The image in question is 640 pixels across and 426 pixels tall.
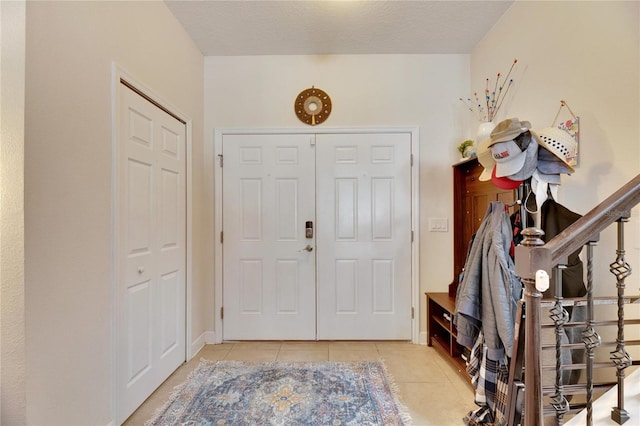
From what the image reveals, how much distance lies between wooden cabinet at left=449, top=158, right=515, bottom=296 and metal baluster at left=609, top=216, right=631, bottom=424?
1231 millimetres

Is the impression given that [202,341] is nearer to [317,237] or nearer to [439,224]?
[317,237]

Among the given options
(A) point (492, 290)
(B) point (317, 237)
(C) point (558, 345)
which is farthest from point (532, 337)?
(B) point (317, 237)

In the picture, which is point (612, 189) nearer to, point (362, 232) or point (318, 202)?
point (362, 232)

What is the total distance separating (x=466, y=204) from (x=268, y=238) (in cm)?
179

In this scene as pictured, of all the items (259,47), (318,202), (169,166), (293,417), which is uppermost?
(259,47)

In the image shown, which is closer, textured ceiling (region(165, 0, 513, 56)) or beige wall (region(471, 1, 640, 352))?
beige wall (region(471, 1, 640, 352))

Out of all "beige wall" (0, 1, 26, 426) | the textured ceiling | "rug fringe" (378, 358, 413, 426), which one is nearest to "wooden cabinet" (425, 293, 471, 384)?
"rug fringe" (378, 358, 413, 426)

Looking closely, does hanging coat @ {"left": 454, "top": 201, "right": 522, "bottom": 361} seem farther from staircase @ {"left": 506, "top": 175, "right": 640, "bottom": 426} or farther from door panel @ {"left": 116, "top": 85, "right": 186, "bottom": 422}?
door panel @ {"left": 116, "top": 85, "right": 186, "bottom": 422}

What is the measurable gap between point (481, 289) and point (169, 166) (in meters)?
2.23

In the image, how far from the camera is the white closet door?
8.91 feet

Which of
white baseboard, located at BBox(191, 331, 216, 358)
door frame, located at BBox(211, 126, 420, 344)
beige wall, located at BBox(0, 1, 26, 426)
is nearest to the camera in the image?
beige wall, located at BBox(0, 1, 26, 426)

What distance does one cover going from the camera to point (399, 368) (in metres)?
2.26

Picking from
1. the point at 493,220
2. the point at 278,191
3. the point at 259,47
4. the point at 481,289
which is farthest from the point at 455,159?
Answer: the point at 259,47

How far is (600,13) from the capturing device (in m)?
1.43
